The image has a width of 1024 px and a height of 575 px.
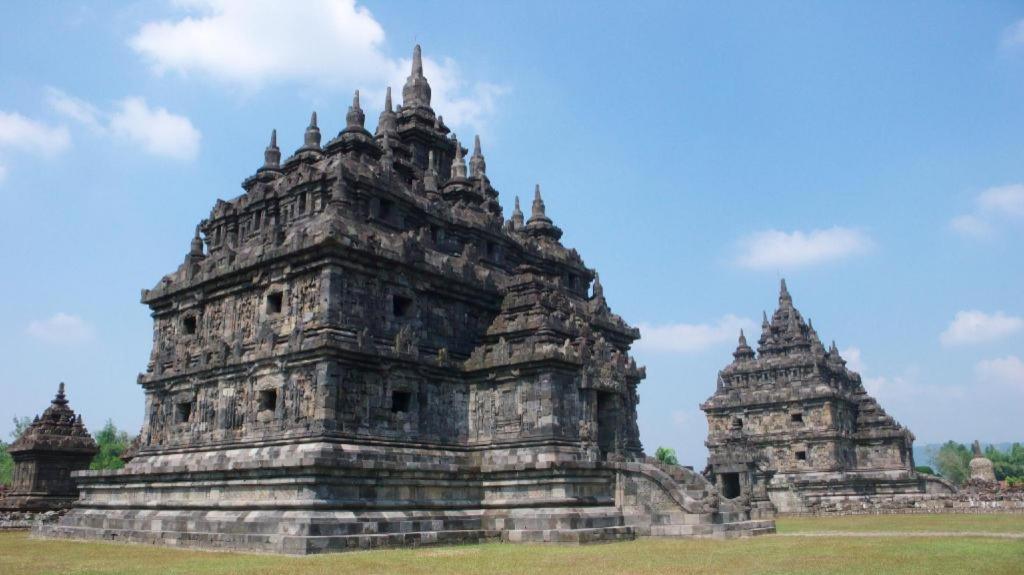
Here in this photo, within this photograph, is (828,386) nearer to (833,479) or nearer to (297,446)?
(833,479)

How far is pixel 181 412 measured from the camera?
28609 millimetres

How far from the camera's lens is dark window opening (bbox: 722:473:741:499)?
4099 cm

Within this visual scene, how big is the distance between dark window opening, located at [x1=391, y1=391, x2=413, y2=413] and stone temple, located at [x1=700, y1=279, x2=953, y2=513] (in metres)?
30.8

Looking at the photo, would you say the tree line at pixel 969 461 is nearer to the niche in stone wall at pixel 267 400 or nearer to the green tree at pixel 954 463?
the green tree at pixel 954 463

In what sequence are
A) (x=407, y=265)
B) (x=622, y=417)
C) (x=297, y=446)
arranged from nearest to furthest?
(x=297, y=446), (x=407, y=265), (x=622, y=417)

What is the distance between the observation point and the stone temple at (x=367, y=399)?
22.7m

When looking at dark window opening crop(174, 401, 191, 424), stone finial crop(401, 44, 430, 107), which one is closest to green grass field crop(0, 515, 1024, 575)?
dark window opening crop(174, 401, 191, 424)

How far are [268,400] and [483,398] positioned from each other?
23.4 ft

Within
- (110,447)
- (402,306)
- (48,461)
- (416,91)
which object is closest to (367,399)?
(402,306)

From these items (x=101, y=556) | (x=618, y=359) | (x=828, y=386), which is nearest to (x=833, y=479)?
(x=828, y=386)

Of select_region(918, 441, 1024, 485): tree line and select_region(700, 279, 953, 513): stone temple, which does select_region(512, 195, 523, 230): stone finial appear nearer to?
select_region(700, 279, 953, 513): stone temple

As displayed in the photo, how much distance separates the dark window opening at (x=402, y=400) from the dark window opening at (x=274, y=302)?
478 centimetres

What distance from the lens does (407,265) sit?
26.3m

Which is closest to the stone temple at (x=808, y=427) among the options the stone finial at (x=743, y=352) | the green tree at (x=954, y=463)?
the stone finial at (x=743, y=352)
